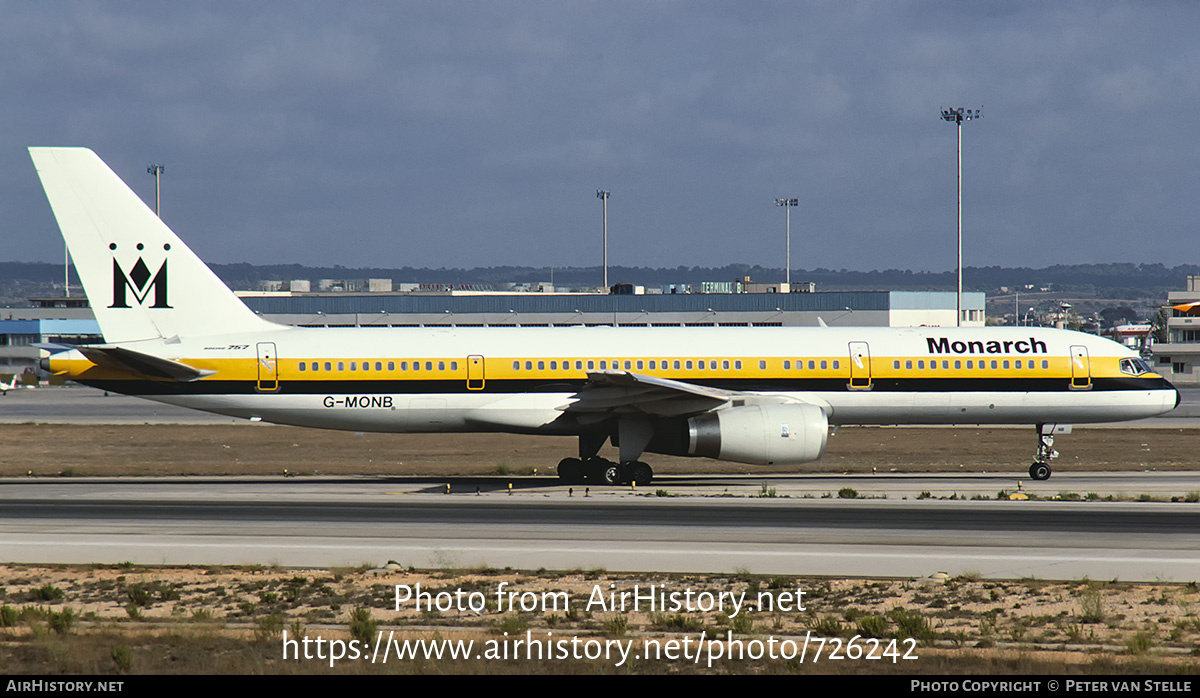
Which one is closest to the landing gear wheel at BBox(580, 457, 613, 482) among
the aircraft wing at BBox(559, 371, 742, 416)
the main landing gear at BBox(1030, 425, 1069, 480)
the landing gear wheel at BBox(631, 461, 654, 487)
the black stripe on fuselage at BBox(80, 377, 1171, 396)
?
the landing gear wheel at BBox(631, 461, 654, 487)

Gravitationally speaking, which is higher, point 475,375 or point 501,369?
point 501,369

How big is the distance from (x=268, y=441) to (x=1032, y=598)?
129 feet

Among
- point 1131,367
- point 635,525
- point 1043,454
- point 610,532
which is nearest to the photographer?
point 610,532

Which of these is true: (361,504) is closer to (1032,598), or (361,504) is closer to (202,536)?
(202,536)

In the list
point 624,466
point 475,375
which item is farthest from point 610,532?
point 475,375

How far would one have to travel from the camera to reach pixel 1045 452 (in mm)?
36219

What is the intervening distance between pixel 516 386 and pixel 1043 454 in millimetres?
15941

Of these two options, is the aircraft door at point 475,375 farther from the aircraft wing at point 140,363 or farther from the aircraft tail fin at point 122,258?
the aircraft wing at point 140,363

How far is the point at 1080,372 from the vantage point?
36.1m

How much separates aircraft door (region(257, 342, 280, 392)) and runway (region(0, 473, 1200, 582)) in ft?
10.8

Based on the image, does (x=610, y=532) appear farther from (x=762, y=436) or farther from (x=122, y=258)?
(x=122, y=258)

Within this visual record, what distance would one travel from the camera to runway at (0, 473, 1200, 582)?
2109cm

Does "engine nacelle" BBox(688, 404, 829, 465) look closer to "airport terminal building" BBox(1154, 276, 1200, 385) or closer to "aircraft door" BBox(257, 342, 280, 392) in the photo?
"aircraft door" BBox(257, 342, 280, 392)

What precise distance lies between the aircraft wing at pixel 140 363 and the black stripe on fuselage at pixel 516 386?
0.24 metres
